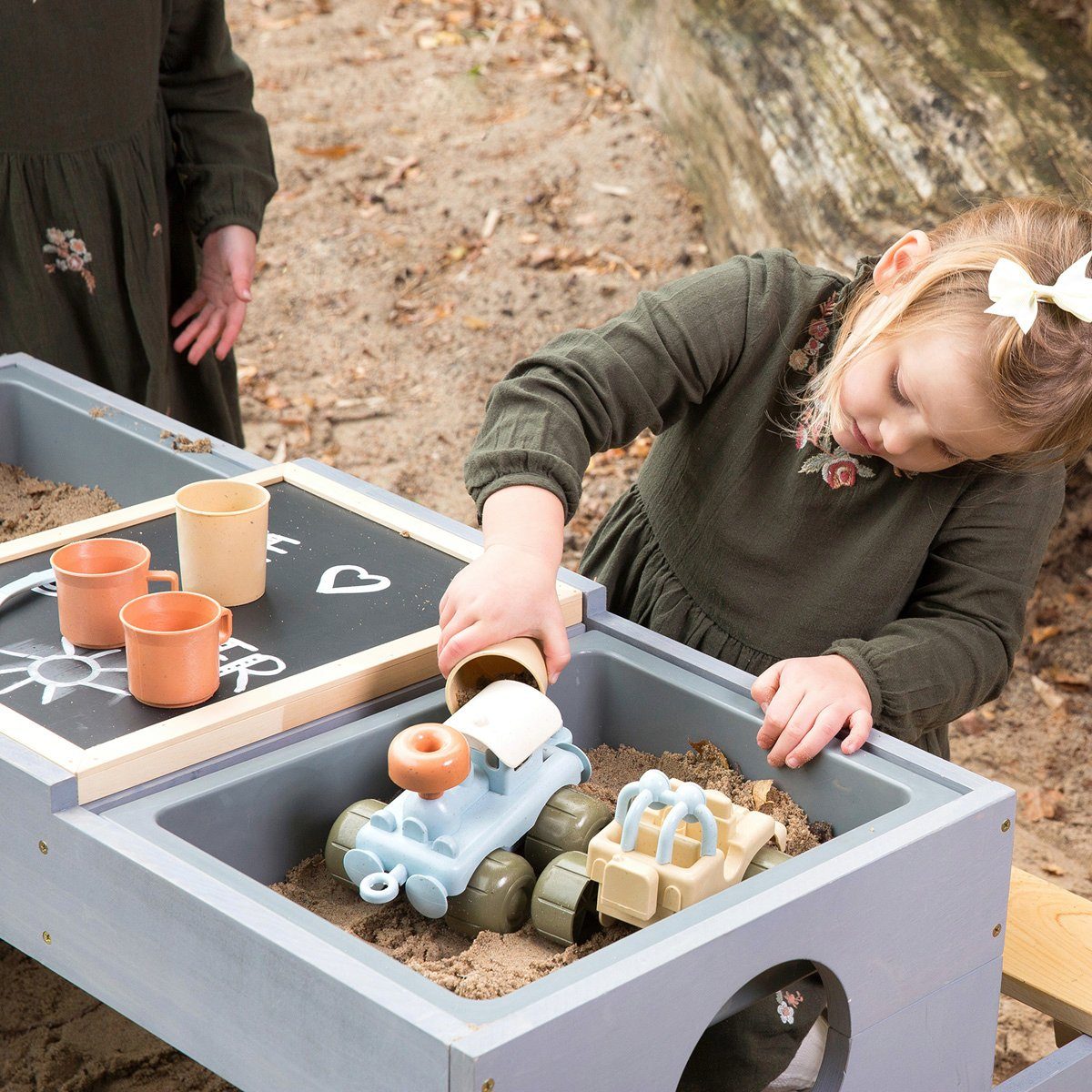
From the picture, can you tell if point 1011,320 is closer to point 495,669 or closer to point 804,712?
point 804,712

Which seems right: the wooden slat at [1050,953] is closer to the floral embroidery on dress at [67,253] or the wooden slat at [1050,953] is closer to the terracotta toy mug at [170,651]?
the terracotta toy mug at [170,651]

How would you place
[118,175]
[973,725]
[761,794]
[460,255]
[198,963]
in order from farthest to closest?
[460,255] → [973,725] → [118,175] → [761,794] → [198,963]

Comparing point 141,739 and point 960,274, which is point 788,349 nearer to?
point 960,274

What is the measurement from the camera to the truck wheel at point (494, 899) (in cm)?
93

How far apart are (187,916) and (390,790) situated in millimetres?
256

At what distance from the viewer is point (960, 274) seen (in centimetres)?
116

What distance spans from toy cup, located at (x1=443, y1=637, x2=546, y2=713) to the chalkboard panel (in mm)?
107

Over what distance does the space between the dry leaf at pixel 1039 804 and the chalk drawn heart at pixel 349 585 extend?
145 centimetres

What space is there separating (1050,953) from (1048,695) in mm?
1325

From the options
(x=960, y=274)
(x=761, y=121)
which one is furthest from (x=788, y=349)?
(x=761, y=121)

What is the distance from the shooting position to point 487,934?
0.92 m

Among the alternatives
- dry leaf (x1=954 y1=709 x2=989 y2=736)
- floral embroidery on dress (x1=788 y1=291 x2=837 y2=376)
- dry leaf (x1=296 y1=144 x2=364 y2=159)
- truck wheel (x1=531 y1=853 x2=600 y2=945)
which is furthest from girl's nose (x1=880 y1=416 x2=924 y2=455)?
dry leaf (x1=296 y1=144 x2=364 y2=159)

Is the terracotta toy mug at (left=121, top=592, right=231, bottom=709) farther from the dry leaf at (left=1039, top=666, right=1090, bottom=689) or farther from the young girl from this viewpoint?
the dry leaf at (left=1039, top=666, right=1090, bottom=689)

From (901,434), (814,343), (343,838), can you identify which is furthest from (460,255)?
(343,838)
